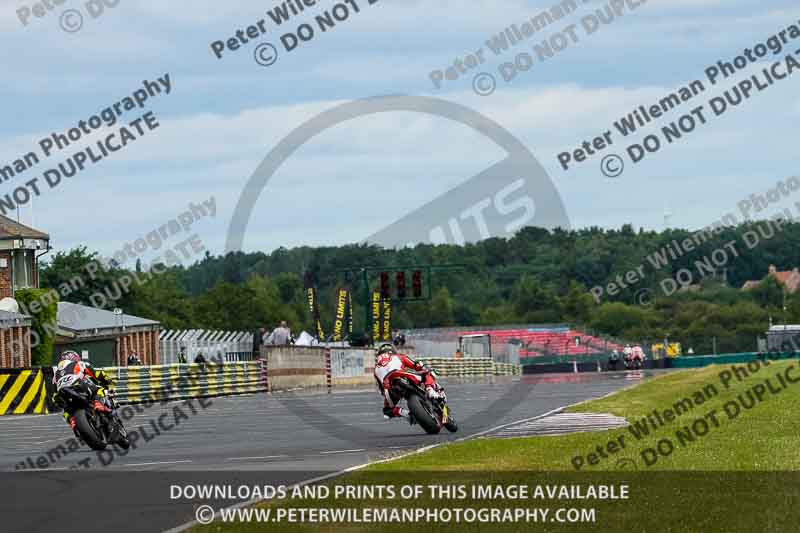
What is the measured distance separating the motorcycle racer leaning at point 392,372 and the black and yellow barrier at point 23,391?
62.5 ft

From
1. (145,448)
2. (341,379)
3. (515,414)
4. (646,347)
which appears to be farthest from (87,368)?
(646,347)

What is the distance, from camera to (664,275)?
17538 cm

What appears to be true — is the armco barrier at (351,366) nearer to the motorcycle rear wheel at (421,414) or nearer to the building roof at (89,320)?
the building roof at (89,320)

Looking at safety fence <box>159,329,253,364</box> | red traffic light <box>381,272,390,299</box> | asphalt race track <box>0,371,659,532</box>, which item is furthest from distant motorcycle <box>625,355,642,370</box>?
asphalt race track <box>0,371,659,532</box>

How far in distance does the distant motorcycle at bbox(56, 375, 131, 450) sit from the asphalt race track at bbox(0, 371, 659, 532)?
307mm

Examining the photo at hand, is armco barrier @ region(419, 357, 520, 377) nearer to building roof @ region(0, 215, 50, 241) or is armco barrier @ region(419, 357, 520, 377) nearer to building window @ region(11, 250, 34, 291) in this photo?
building window @ region(11, 250, 34, 291)

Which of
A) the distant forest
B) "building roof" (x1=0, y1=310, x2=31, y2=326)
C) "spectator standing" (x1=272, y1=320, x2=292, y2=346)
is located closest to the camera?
"building roof" (x1=0, y1=310, x2=31, y2=326)

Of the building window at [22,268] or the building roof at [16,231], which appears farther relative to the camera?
the building window at [22,268]

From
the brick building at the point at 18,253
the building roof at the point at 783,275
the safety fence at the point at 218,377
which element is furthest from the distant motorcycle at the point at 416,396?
the building roof at the point at 783,275

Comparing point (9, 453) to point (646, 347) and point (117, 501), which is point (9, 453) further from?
point (646, 347)

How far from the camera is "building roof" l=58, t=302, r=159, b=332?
182ft

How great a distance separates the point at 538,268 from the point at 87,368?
463 ft

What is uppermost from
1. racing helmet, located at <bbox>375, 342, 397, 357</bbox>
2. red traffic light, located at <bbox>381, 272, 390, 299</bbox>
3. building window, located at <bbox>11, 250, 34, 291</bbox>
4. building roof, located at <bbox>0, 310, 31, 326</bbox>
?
building window, located at <bbox>11, 250, 34, 291</bbox>

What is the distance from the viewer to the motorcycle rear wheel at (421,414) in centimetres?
2111
